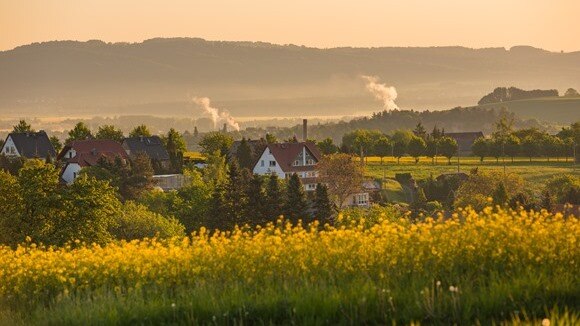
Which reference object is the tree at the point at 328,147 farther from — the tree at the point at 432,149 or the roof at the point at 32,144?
the roof at the point at 32,144

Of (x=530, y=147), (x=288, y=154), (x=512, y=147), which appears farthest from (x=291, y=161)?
(x=530, y=147)

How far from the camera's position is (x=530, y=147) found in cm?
19400

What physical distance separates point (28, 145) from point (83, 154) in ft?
82.2

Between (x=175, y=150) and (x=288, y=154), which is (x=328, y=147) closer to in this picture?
(x=288, y=154)

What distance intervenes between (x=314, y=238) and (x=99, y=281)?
4188 mm

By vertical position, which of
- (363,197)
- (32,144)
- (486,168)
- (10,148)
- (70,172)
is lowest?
(363,197)

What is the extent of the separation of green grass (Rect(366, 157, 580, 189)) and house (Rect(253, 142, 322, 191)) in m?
9.88

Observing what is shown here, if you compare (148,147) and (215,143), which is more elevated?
(215,143)

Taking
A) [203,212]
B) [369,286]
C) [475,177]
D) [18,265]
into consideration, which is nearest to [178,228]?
[203,212]

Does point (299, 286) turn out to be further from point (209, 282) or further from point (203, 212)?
point (203, 212)

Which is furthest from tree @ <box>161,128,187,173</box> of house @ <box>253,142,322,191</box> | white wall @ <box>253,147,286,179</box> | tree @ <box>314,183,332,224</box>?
tree @ <box>314,183,332,224</box>

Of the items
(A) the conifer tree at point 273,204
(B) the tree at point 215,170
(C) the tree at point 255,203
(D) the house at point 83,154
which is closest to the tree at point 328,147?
(B) the tree at point 215,170

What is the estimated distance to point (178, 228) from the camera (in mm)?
84812

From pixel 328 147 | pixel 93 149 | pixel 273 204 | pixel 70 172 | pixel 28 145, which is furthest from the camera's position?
pixel 328 147
